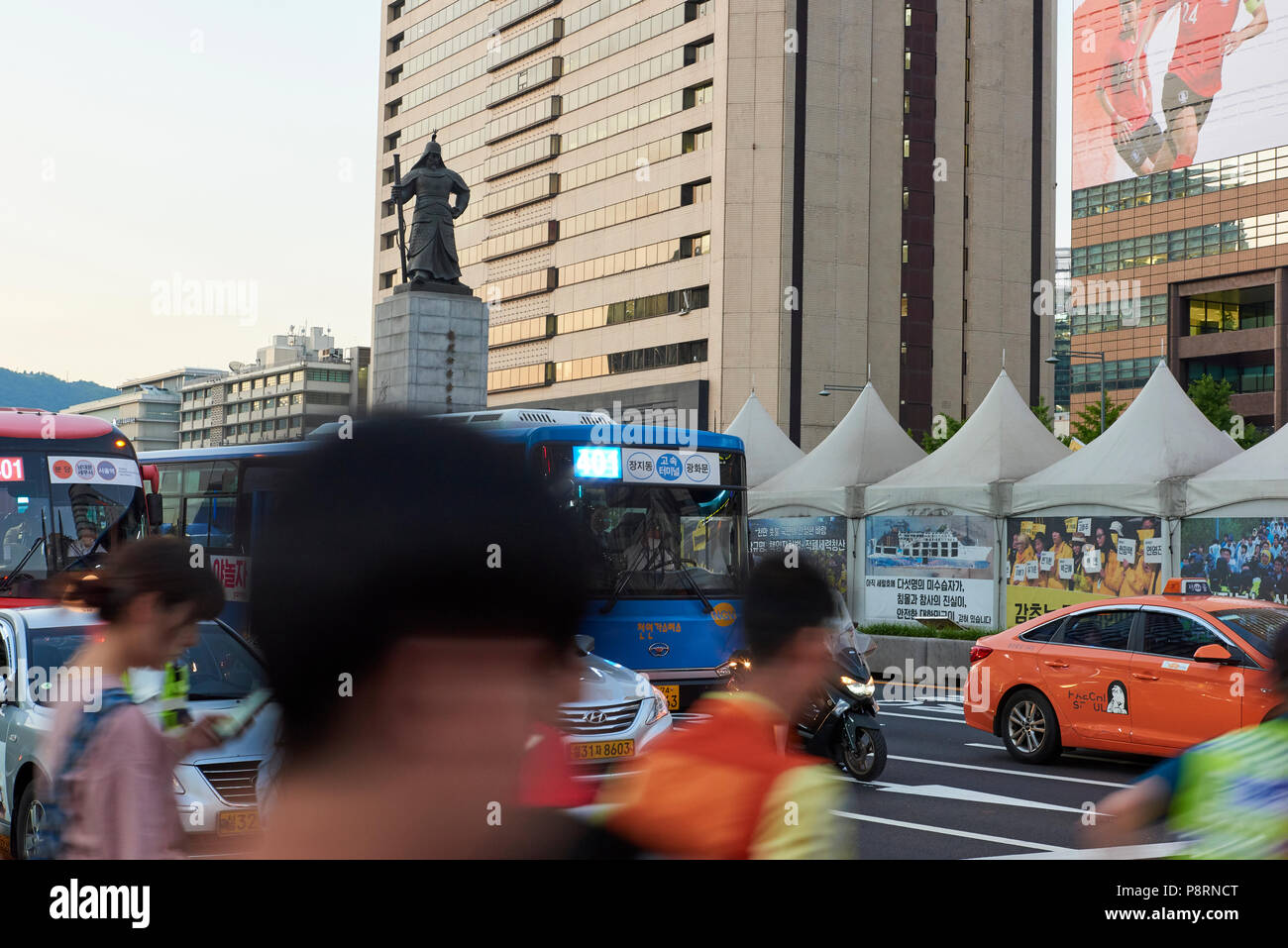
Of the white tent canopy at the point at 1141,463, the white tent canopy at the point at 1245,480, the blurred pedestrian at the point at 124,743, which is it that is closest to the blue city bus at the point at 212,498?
the white tent canopy at the point at 1141,463

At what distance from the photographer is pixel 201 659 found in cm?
797

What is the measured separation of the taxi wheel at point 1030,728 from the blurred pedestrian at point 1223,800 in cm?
887

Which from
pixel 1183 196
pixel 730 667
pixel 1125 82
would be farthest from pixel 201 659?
pixel 1125 82

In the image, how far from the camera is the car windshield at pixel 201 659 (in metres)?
7.72

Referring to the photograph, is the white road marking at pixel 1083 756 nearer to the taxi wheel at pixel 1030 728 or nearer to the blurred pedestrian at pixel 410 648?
the taxi wheel at pixel 1030 728

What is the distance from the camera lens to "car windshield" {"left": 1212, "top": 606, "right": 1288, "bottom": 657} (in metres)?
11.0

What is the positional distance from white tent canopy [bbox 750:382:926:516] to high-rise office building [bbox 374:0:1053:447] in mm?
35875

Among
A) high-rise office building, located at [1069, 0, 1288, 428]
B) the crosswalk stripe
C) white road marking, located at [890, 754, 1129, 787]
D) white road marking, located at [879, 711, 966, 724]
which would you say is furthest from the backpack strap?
high-rise office building, located at [1069, 0, 1288, 428]

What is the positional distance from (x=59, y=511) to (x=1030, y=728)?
9.68 metres

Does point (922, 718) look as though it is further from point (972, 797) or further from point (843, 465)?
point (843, 465)

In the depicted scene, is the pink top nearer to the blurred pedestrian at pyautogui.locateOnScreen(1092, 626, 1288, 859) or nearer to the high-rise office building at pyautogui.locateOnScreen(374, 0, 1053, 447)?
the blurred pedestrian at pyautogui.locateOnScreen(1092, 626, 1288, 859)
